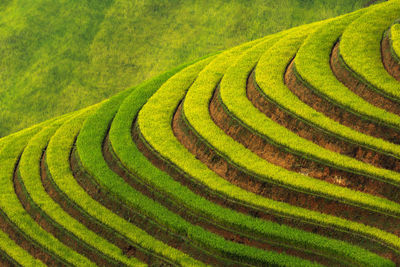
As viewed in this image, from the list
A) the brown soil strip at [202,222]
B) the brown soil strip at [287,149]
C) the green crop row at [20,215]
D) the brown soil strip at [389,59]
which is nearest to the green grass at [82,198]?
the brown soil strip at [202,222]

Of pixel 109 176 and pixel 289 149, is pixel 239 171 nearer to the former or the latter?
pixel 289 149

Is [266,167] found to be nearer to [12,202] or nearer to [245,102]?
[245,102]

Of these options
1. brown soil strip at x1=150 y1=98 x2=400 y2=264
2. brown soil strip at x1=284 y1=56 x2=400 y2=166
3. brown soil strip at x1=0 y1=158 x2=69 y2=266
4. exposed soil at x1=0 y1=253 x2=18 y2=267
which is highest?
brown soil strip at x1=284 y1=56 x2=400 y2=166

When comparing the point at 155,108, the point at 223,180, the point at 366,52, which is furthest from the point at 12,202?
the point at 366,52

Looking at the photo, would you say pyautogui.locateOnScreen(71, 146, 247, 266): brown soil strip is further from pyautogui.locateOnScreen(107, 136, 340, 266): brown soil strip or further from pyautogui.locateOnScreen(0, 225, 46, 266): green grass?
pyautogui.locateOnScreen(0, 225, 46, 266): green grass

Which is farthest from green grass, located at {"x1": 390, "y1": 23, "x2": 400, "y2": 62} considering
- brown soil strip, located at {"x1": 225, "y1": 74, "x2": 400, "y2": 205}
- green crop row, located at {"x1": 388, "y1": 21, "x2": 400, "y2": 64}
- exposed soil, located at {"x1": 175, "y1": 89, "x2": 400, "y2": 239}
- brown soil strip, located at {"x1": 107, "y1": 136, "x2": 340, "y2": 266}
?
brown soil strip, located at {"x1": 107, "y1": 136, "x2": 340, "y2": 266}

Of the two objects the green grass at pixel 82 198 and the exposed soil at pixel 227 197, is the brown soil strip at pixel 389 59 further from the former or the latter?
the green grass at pixel 82 198
